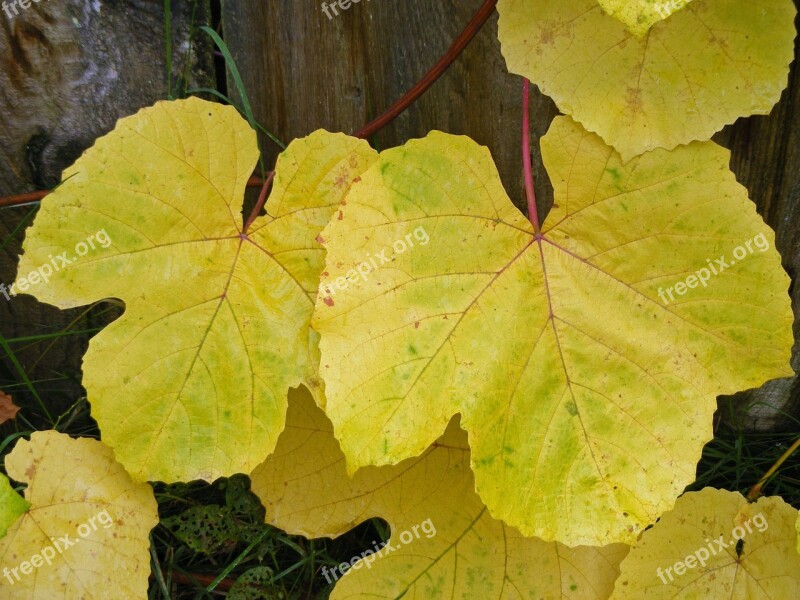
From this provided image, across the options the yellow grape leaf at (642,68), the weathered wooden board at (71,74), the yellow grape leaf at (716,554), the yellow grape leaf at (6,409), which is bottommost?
the yellow grape leaf at (716,554)

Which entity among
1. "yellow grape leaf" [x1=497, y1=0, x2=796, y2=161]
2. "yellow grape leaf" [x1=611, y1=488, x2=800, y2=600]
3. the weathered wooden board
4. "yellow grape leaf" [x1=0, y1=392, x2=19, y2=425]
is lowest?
"yellow grape leaf" [x1=611, y1=488, x2=800, y2=600]

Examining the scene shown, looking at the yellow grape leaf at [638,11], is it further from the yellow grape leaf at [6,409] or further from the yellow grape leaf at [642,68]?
the yellow grape leaf at [6,409]

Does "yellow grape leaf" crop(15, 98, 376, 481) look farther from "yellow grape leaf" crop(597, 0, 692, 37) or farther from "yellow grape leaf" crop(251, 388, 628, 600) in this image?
"yellow grape leaf" crop(597, 0, 692, 37)

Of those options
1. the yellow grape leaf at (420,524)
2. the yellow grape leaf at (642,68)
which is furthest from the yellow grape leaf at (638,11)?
the yellow grape leaf at (420,524)

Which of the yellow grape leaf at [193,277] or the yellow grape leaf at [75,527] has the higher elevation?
the yellow grape leaf at [193,277]

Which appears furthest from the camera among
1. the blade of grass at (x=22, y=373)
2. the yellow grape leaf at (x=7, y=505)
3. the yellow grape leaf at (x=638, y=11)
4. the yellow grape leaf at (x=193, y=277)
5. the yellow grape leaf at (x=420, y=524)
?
the blade of grass at (x=22, y=373)

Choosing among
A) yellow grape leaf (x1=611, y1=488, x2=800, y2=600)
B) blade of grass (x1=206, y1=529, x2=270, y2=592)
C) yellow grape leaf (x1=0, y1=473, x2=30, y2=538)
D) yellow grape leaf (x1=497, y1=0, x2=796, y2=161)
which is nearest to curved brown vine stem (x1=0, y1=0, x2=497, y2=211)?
yellow grape leaf (x1=497, y1=0, x2=796, y2=161)

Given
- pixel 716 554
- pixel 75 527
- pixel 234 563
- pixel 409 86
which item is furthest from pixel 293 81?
pixel 716 554
